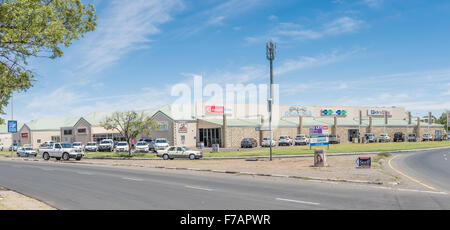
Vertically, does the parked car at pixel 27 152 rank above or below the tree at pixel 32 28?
below

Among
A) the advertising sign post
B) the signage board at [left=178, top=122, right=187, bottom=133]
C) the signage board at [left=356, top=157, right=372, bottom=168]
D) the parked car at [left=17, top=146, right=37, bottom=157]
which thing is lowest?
the parked car at [left=17, top=146, right=37, bottom=157]

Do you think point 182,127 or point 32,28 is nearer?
point 32,28

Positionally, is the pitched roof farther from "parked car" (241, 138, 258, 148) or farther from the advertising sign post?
the advertising sign post

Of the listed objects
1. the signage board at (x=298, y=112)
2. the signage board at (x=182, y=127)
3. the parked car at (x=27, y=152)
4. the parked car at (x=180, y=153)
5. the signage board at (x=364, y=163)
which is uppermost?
the signage board at (x=298, y=112)

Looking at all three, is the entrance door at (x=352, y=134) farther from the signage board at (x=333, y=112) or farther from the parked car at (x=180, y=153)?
the parked car at (x=180, y=153)

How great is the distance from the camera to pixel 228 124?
58469 millimetres

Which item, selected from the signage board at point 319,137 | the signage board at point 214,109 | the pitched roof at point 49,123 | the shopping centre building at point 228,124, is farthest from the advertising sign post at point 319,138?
the pitched roof at point 49,123

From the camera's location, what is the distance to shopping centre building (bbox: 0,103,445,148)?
5888 cm

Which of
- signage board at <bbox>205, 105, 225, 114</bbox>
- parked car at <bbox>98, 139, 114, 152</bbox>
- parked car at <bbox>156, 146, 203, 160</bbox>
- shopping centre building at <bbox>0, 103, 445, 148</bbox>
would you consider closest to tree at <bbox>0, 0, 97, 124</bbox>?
parked car at <bbox>156, 146, 203, 160</bbox>

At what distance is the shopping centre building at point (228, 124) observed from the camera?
193ft

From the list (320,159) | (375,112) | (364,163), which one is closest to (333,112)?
(375,112)

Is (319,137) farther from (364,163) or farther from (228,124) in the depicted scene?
(228,124)
